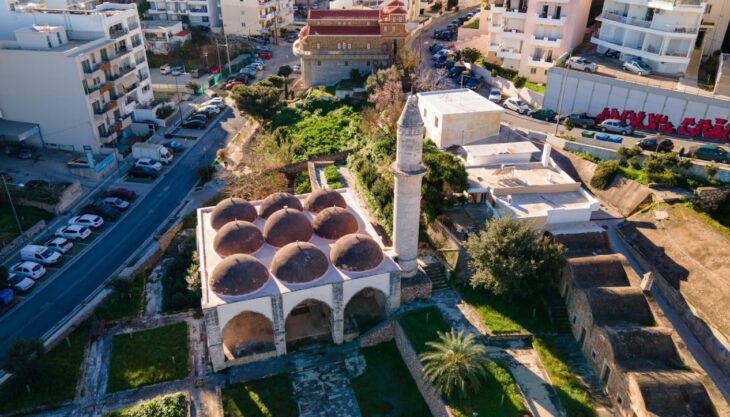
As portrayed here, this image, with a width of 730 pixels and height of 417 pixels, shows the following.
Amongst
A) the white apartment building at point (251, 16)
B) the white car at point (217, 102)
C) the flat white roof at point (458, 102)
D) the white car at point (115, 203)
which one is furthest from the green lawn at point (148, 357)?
the white apartment building at point (251, 16)

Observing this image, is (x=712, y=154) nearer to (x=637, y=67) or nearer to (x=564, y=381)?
(x=637, y=67)

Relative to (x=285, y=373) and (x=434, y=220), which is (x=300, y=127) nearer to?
(x=434, y=220)

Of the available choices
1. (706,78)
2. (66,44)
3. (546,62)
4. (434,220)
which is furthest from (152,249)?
(706,78)

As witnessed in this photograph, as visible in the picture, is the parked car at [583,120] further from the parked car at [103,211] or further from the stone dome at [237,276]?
the parked car at [103,211]

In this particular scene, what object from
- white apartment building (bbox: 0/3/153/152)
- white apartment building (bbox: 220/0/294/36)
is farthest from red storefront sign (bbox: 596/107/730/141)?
white apartment building (bbox: 220/0/294/36)

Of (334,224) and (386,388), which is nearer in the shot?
(386,388)

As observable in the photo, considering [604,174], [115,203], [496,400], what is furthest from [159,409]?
[604,174]
